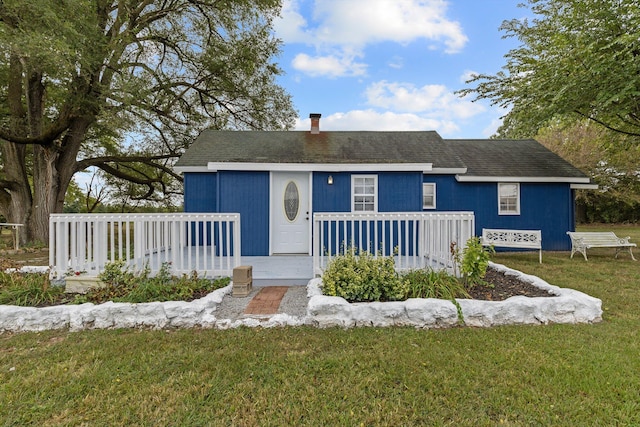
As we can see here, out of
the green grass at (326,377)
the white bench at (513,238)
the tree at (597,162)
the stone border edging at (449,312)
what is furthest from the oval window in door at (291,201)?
the tree at (597,162)

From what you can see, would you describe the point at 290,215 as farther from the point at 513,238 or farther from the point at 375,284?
the point at 513,238

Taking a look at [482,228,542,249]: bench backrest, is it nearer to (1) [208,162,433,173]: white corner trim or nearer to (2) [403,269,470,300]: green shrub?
(1) [208,162,433,173]: white corner trim

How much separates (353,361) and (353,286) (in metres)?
1.15

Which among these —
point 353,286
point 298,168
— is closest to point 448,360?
point 353,286

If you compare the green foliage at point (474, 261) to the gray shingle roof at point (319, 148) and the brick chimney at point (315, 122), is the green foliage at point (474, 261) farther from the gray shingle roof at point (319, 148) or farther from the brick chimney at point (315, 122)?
the brick chimney at point (315, 122)

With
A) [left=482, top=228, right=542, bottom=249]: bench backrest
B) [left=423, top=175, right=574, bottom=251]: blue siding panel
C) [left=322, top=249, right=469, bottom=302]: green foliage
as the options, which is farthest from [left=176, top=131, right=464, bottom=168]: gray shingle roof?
[left=322, top=249, right=469, bottom=302]: green foliage

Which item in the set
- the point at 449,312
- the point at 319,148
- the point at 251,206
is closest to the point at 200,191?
the point at 251,206

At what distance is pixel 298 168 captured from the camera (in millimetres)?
6863

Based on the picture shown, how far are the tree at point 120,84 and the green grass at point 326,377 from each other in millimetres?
8189

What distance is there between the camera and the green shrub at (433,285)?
384 cm

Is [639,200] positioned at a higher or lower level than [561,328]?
higher

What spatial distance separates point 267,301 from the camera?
161 inches

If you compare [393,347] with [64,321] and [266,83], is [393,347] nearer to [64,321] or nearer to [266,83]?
[64,321]

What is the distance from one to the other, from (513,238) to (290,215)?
6.12 m
